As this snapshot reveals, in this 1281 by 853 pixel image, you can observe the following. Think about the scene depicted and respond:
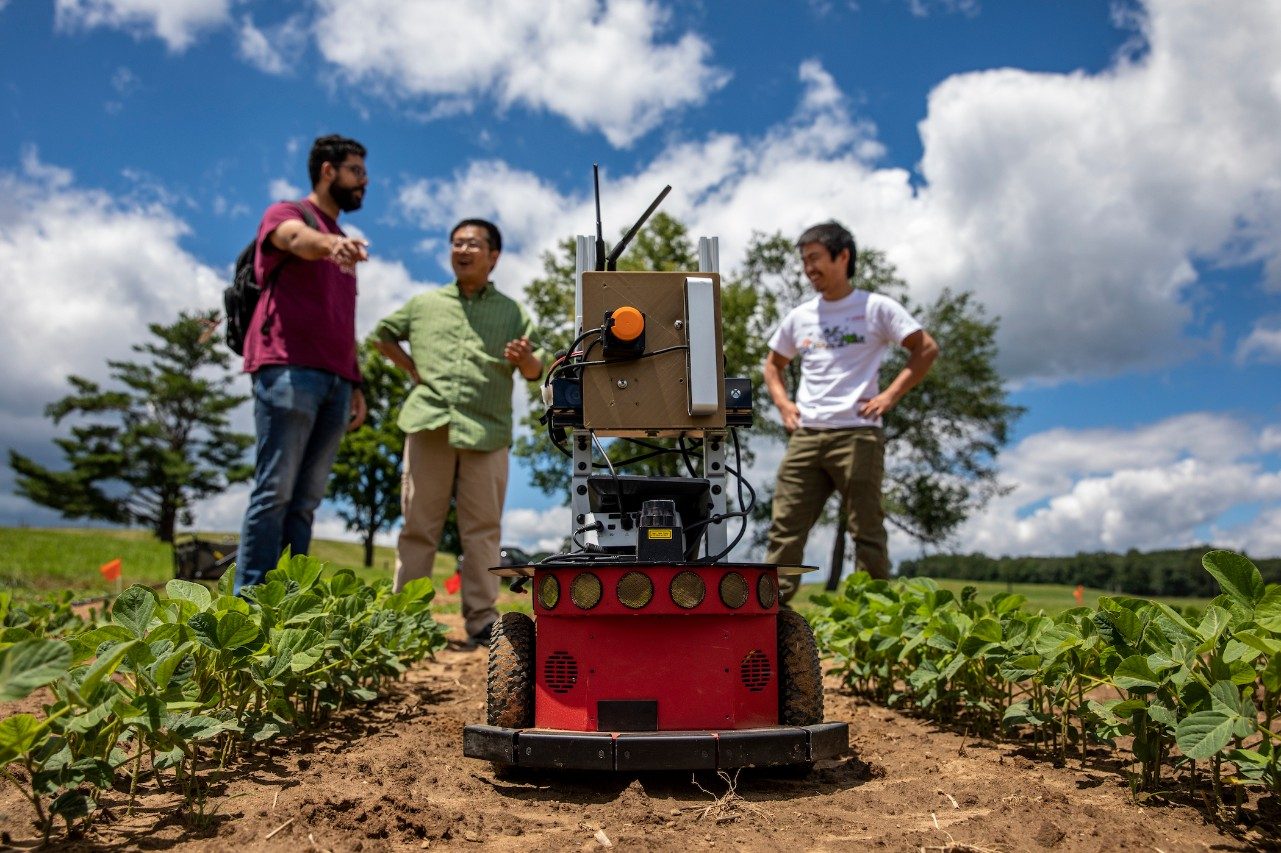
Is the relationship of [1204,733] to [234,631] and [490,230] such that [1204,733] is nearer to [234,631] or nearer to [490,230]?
[234,631]

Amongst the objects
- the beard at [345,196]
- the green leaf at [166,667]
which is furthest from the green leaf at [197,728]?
the beard at [345,196]

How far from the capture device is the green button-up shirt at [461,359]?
527cm

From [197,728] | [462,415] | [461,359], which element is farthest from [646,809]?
[461,359]

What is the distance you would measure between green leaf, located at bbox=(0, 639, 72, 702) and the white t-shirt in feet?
14.2

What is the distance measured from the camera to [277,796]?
2.35 meters

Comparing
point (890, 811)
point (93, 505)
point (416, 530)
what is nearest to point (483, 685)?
point (416, 530)

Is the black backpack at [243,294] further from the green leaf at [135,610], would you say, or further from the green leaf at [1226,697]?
the green leaf at [1226,697]

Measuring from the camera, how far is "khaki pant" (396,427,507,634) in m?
5.38

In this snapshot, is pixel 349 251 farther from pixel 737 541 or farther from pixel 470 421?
pixel 737 541

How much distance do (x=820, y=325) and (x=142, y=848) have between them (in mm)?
4570

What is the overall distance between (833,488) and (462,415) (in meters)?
2.37

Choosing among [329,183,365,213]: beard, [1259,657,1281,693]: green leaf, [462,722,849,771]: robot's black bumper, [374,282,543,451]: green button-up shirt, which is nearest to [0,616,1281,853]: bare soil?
[462,722,849,771]: robot's black bumper

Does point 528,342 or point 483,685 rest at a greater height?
point 528,342

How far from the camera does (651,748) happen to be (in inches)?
97.0
